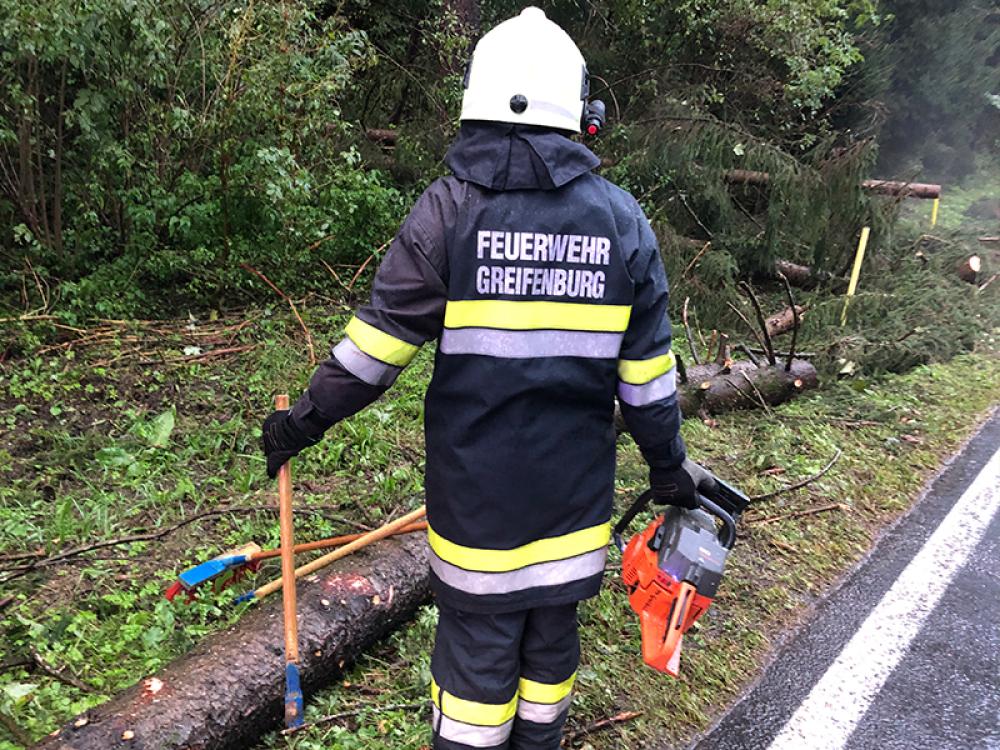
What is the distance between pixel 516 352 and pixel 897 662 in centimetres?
223

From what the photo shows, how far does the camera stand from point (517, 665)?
2070mm

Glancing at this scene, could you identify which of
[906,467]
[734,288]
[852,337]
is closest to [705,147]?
[734,288]

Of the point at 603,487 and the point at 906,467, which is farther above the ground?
the point at 603,487

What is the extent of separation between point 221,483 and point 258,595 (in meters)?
1.11

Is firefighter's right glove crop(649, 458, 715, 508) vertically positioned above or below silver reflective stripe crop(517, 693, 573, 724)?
above

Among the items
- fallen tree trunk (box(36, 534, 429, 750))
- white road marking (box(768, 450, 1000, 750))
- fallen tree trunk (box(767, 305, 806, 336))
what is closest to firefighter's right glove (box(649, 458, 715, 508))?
white road marking (box(768, 450, 1000, 750))

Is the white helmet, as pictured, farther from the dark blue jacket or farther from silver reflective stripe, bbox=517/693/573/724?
silver reflective stripe, bbox=517/693/573/724

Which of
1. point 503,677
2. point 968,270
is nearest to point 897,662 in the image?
point 503,677

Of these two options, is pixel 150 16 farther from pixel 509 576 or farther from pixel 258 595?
pixel 509 576

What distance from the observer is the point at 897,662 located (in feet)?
9.45

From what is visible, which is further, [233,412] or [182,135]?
Result: [182,135]

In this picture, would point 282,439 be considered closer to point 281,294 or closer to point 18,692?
point 18,692

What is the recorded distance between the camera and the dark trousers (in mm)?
1998

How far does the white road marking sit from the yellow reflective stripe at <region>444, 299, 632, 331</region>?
65.8 inches
